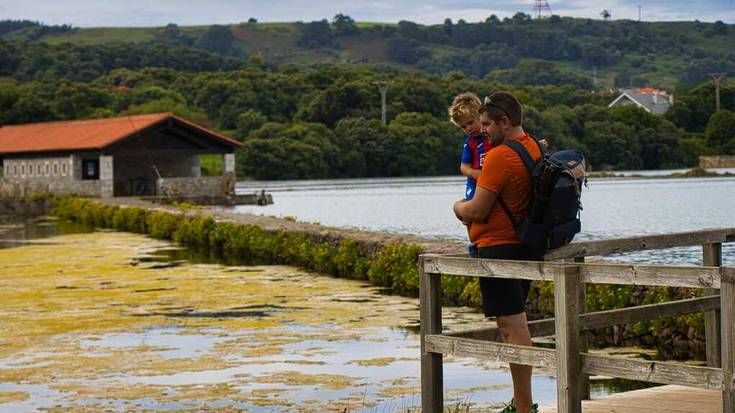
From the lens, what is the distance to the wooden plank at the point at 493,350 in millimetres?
6676

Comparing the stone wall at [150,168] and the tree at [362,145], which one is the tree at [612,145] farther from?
the stone wall at [150,168]

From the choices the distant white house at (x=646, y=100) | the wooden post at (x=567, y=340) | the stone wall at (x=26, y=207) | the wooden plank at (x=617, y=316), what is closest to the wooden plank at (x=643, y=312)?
the wooden plank at (x=617, y=316)

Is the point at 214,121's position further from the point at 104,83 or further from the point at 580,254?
the point at 580,254

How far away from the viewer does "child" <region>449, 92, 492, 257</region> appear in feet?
24.1

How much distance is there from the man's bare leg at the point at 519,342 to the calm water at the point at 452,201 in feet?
53.8

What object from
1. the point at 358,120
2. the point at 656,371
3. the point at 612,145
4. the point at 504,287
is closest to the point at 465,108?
the point at 504,287

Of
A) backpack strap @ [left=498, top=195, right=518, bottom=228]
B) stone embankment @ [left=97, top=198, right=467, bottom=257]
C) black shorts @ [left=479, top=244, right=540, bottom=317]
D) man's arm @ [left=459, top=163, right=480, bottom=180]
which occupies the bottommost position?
stone embankment @ [left=97, top=198, right=467, bottom=257]

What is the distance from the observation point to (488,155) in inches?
270

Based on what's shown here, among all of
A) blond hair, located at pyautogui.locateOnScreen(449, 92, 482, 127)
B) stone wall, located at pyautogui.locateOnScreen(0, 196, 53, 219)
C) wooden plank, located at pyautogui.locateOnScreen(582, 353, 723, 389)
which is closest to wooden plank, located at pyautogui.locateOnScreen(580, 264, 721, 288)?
wooden plank, located at pyautogui.locateOnScreen(582, 353, 723, 389)

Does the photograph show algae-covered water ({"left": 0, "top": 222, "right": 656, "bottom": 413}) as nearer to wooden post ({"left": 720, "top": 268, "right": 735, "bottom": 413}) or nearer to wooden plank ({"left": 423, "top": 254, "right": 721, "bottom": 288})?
wooden plank ({"left": 423, "top": 254, "right": 721, "bottom": 288})

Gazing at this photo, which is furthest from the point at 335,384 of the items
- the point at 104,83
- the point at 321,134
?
the point at 104,83

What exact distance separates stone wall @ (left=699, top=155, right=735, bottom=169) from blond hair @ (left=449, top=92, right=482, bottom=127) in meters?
86.7

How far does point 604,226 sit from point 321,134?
4710 cm

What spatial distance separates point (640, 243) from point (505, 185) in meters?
1.63
